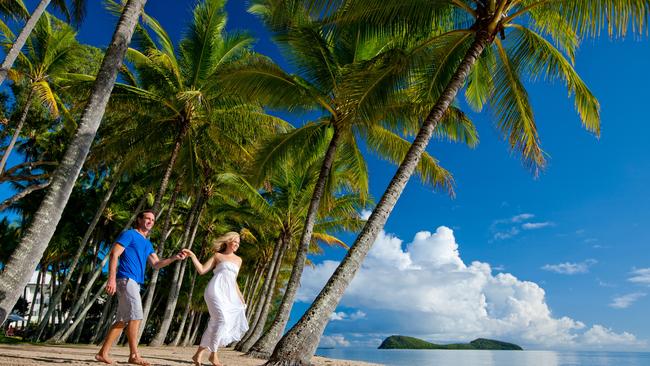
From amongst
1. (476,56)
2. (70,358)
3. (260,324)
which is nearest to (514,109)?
(476,56)

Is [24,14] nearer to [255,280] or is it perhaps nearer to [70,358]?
[70,358]

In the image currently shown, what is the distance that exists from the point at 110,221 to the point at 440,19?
2064 centimetres

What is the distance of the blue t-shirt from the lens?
5.54 meters

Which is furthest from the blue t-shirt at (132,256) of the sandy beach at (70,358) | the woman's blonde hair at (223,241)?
the sandy beach at (70,358)

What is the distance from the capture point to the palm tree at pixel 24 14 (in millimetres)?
9953

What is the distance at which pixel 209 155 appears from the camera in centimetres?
1736

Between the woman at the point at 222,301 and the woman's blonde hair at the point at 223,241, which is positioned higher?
the woman's blonde hair at the point at 223,241

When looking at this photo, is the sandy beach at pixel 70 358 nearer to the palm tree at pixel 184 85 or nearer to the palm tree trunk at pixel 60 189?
the palm tree trunk at pixel 60 189

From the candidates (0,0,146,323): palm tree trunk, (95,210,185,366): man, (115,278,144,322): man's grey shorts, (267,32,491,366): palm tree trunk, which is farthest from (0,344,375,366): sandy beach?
(267,32,491,366): palm tree trunk

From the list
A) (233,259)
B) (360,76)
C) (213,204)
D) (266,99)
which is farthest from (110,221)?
(233,259)

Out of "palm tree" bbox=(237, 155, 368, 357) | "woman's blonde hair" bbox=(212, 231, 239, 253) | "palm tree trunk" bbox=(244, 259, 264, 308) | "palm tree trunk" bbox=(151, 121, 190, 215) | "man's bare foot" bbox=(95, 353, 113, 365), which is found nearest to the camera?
"man's bare foot" bbox=(95, 353, 113, 365)

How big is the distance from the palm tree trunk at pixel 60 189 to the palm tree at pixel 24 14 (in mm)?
4863

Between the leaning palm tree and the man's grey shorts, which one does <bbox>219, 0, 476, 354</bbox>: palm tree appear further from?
the man's grey shorts

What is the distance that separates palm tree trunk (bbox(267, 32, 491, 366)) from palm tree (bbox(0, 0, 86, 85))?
7873mm
